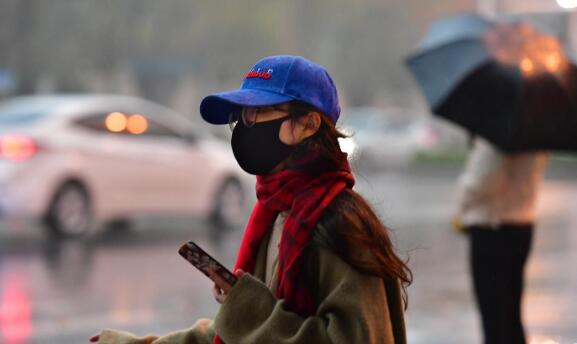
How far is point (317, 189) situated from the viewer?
2.62 m

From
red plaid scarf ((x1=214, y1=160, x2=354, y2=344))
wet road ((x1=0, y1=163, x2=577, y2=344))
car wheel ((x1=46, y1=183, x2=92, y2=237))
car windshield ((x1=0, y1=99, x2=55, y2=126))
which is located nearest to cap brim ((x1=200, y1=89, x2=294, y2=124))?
red plaid scarf ((x1=214, y1=160, x2=354, y2=344))

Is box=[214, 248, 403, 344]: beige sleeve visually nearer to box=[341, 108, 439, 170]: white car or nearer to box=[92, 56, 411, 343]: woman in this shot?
box=[92, 56, 411, 343]: woman

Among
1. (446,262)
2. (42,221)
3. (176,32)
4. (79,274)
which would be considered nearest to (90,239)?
(42,221)

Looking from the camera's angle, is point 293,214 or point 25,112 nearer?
point 293,214

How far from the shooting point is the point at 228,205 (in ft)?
49.9

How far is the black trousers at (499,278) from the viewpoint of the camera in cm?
566

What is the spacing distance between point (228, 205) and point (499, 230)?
9.68m

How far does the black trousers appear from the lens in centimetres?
566

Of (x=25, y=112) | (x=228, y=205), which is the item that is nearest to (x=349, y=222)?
(x=25, y=112)

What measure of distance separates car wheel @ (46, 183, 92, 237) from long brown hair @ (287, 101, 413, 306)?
1061cm

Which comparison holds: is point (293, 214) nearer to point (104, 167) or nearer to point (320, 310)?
point (320, 310)

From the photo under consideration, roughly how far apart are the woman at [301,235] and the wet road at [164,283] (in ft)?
7.60

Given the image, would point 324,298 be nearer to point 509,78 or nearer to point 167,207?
point 509,78

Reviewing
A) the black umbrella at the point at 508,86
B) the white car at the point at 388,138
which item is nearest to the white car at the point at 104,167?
the black umbrella at the point at 508,86
